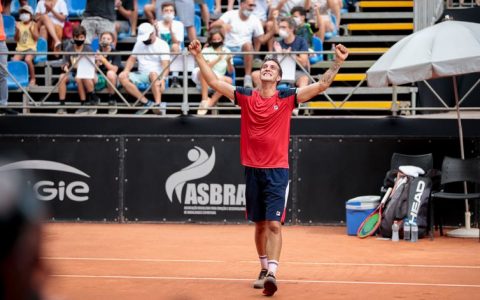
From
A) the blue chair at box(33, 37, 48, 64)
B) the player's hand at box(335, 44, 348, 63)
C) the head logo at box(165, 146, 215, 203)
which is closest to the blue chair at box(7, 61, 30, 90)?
the blue chair at box(33, 37, 48, 64)

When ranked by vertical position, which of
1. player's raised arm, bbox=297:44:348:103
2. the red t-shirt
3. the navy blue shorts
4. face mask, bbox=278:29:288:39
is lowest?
the navy blue shorts

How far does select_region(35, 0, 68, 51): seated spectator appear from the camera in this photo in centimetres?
1989

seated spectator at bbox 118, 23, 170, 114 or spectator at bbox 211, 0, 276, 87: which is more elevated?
spectator at bbox 211, 0, 276, 87

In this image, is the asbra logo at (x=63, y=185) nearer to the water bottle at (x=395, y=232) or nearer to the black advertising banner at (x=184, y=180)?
the black advertising banner at (x=184, y=180)

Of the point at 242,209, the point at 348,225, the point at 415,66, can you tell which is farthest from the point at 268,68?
the point at 242,209

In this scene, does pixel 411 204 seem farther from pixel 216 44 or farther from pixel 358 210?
pixel 216 44

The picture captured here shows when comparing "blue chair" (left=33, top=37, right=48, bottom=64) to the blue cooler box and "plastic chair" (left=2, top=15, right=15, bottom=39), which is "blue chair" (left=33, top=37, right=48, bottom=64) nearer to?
"plastic chair" (left=2, top=15, right=15, bottom=39)

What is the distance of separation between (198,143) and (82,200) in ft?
7.37

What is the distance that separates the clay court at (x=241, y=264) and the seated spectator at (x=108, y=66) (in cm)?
267

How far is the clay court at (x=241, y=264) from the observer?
30.2 feet

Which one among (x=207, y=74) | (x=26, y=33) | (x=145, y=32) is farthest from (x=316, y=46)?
(x=207, y=74)

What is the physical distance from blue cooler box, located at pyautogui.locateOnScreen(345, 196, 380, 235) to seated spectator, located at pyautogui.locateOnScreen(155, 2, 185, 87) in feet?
15.7

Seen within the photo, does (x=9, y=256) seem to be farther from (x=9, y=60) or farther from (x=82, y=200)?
(x=9, y=60)

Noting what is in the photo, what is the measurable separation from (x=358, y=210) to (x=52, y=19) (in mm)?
8665
